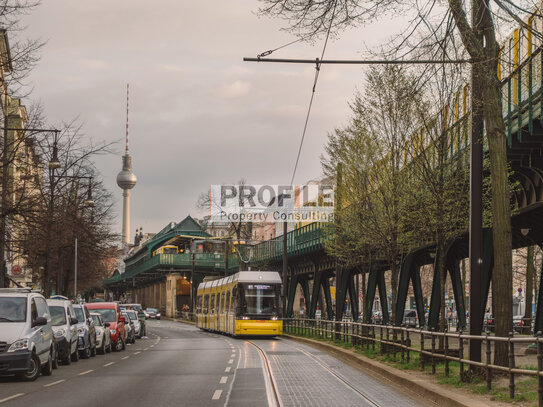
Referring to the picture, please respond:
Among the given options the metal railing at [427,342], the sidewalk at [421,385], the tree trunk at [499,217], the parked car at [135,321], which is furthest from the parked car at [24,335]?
the parked car at [135,321]

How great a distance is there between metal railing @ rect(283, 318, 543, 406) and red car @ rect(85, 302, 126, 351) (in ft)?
28.9

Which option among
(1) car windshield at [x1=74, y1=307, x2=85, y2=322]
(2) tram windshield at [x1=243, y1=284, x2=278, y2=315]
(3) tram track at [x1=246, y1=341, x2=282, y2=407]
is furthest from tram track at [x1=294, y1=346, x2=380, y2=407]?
(2) tram windshield at [x1=243, y1=284, x2=278, y2=315]

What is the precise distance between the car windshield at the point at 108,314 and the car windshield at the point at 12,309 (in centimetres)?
1620

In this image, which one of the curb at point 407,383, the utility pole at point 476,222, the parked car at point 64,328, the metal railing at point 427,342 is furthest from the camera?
the parked car at point 64,328

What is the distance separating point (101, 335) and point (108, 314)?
460 centimetres

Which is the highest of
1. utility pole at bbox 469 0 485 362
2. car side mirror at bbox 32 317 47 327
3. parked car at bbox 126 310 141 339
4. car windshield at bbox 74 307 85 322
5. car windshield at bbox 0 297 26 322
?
utility pole at bbox 469 0 485 362

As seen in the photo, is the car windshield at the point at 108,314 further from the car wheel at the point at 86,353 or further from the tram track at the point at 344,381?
the tram track at the point at 344,381

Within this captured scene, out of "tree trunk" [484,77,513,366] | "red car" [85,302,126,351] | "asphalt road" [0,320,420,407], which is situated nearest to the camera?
"asphalt road" [0,320,420,407]

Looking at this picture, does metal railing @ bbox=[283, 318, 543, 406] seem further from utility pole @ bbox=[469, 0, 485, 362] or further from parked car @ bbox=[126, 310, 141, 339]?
parked car @ bbox=[126, 310, 141, 339]

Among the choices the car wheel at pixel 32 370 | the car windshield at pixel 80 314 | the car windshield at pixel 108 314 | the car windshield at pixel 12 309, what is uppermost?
the car windshield at pixel 12 309

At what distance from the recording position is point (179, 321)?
326 feet

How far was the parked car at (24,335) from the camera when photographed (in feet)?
60.6

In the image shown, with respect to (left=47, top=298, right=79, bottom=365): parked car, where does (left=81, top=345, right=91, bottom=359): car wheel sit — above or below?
below

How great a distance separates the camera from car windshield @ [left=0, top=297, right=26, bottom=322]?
1962 centimetres
